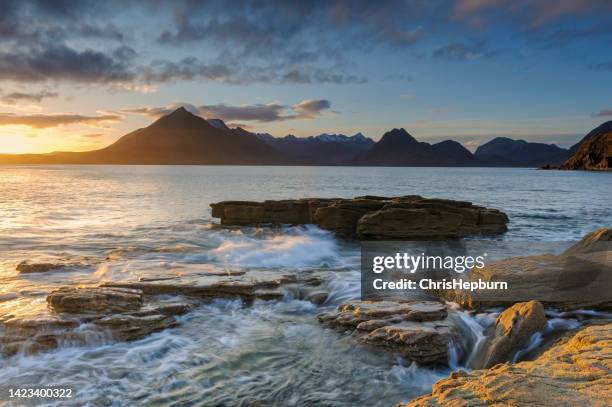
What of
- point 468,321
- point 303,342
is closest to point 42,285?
point 303,342

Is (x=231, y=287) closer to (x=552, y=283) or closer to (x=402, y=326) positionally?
(x=402, y=326)

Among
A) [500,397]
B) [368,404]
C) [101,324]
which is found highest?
[500,397]

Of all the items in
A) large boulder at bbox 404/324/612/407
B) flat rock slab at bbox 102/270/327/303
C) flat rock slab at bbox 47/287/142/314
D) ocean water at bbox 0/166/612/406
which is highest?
large boulder at bbox 404/324/612/407

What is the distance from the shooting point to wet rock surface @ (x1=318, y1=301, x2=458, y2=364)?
9344mm

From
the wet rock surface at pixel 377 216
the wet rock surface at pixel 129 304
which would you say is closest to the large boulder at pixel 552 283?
the wet rock surface at pixel 129 304

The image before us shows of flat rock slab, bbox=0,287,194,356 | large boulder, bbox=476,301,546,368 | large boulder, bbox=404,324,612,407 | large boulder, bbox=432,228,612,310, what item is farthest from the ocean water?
large boulder, bbox=404,324,612,407

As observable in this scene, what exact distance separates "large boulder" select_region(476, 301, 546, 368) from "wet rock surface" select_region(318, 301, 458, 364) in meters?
0.83

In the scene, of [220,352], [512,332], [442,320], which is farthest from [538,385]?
[220,352]

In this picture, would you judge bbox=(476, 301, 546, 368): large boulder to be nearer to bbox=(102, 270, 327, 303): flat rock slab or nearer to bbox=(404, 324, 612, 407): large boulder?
bbox=(404, 324, 612, 407): large boulder

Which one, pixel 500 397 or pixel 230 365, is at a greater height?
pixel 500 397

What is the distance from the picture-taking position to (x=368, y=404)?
7836 millimetres

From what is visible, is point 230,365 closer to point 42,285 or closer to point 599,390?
point 599,390

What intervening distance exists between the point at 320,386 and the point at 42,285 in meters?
11.0

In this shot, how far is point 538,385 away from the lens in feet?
19.1
